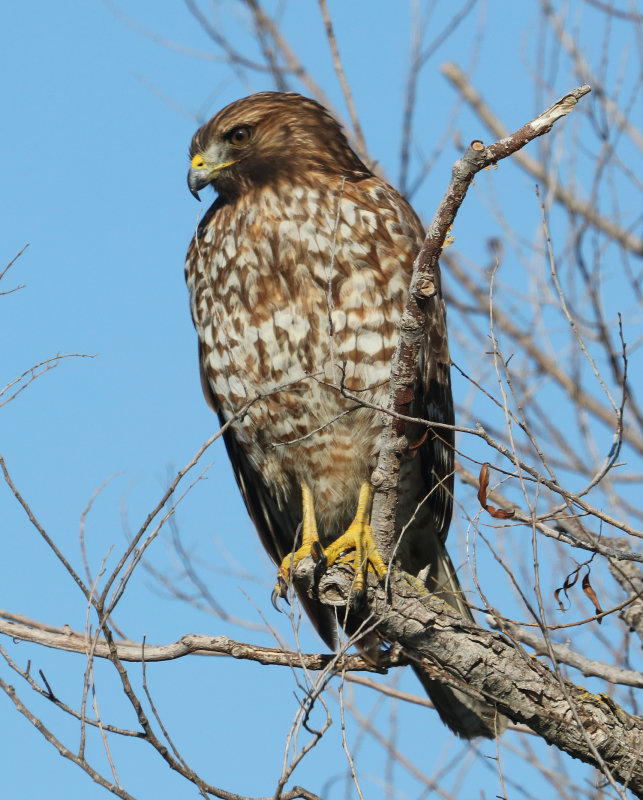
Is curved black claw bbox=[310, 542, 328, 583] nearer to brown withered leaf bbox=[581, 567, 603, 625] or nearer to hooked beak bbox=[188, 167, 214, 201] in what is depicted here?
brown withered leaf bbox=[581, 567, 603, 625]

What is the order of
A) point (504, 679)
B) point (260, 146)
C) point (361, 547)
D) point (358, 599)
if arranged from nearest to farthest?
point (504, 679), point (358, 599), point (361, 547), point (260, 146)

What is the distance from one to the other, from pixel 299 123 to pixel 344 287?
3.14 ft

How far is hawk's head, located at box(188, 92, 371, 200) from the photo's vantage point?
443 cm

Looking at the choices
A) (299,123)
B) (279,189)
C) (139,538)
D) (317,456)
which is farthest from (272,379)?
(139,538)

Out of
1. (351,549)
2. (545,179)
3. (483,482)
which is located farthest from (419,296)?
(545,179)

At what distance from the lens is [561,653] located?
391 cm

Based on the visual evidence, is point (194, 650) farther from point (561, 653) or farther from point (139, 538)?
point (561, 653)

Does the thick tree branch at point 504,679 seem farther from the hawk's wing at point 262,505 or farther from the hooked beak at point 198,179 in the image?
the hooked beak at point 198,179

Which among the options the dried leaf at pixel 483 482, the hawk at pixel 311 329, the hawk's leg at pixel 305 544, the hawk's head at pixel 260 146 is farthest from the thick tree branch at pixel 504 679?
the hawk's head at pixel 260 146

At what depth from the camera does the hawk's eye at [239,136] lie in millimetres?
4551

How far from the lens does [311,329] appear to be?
404 cm

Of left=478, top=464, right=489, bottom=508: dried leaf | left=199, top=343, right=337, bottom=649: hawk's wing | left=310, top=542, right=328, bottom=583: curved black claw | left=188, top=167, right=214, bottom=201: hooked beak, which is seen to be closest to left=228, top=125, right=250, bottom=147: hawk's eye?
left=188, top=167, right=214, bottom=201: hooked beak

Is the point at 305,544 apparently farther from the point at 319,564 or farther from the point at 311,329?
the point at 311,329

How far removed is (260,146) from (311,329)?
0.97 meters
